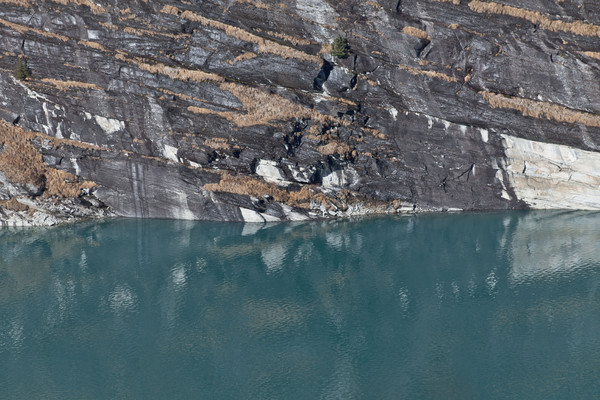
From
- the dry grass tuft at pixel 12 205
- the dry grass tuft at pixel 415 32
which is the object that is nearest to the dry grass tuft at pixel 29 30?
the dry grass tuft at pixel 12 205

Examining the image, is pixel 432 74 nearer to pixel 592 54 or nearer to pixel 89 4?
pixel 592 54

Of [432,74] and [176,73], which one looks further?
[432,74]

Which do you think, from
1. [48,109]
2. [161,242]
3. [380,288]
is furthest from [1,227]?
[380,288]

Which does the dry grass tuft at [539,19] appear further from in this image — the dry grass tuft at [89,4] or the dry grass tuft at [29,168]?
the dry grass tuft at [29,168]

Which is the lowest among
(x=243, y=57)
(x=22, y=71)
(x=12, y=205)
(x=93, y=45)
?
(x=12, y=205)

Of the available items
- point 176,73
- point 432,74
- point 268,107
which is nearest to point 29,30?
point 176,73

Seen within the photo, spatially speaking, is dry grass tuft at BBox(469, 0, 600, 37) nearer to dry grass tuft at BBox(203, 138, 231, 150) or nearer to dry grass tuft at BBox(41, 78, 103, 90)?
dry grass tuft at BBox(203, 138, 231, 150)

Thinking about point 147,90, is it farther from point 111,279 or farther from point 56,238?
point 111,279
